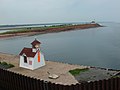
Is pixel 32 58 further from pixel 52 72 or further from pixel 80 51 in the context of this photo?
pixel 80 51

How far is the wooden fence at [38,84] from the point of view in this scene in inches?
452

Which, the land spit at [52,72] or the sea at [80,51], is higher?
the land spit at [52,72]

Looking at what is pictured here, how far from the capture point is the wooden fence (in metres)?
11.5

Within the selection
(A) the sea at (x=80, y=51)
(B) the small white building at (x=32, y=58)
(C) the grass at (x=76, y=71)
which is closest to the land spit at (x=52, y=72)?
(C) the grass at (x=76, y=71)

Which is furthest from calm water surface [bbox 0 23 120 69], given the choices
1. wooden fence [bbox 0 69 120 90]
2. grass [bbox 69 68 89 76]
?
wooden fence [bbox 0 69 120 90]

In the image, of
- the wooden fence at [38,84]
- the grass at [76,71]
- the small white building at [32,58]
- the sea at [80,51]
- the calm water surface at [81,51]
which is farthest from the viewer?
the calm water surface at [81,51]

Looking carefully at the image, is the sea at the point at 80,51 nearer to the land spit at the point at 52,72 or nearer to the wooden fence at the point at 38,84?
the land spit at the point at 52,72

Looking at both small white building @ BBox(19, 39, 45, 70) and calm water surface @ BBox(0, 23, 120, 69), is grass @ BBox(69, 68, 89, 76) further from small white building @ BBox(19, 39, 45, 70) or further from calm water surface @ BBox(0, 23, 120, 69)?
calm water surface @ BBox(0, 23, 120, 69)

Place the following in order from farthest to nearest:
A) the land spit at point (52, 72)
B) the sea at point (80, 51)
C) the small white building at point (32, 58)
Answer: the sea at point (80, 51) → the small white building at point (32, 58) → the land spit at point (52, 72)

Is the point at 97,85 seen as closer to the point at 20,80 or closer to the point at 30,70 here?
the point at 20,80

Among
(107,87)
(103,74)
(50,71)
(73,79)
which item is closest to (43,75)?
(50,71)

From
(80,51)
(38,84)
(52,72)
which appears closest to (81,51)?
(80,51)

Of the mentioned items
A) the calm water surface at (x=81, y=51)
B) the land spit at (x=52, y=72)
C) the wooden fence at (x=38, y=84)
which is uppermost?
the wooden fence at (x=38, y=84)

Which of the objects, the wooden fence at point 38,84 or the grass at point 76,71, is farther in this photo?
the grass at point 76,71
